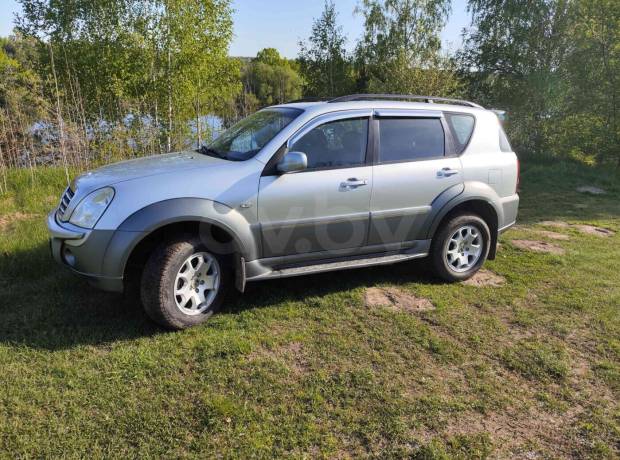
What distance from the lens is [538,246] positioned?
5969 millimetres

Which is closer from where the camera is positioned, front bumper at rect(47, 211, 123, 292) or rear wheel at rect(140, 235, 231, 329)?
front bumper at rect(47, 211, 123, 292)

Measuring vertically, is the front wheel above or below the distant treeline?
below

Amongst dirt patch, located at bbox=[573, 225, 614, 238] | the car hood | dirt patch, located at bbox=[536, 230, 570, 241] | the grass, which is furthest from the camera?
dirt patch, located at bbox=[573, 225, 614, 238]

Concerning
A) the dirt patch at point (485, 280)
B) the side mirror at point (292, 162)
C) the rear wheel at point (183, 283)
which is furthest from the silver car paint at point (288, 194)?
the dirt patch at point (485, 280)

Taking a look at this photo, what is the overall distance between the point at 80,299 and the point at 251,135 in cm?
207

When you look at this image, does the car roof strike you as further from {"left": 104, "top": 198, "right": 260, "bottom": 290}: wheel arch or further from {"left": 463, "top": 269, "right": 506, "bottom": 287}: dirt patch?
{"left": 463, "top": 269, "right": 506, "bottom": 287}: dirt patch

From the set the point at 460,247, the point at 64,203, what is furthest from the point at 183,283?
the point at 460,247

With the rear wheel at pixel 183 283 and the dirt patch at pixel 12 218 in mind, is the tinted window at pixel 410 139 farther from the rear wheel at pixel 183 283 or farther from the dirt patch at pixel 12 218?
the dirt patch at pixel 12 218

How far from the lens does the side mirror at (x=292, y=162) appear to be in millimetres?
3602

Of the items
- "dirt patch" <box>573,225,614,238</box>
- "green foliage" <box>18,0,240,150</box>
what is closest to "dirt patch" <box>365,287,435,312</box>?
"dirt patch" <box>573,225,614,238</box>

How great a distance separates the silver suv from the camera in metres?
3.36

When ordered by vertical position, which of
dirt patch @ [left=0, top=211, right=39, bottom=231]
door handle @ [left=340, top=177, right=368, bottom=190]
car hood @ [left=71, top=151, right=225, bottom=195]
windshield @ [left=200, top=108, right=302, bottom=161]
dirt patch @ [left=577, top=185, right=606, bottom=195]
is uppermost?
windshield @ [left=200, top=108, right=302, bottom=161]

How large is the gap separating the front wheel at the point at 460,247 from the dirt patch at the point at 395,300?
518 mm

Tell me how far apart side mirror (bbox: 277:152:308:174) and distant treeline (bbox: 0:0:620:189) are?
4863mm
